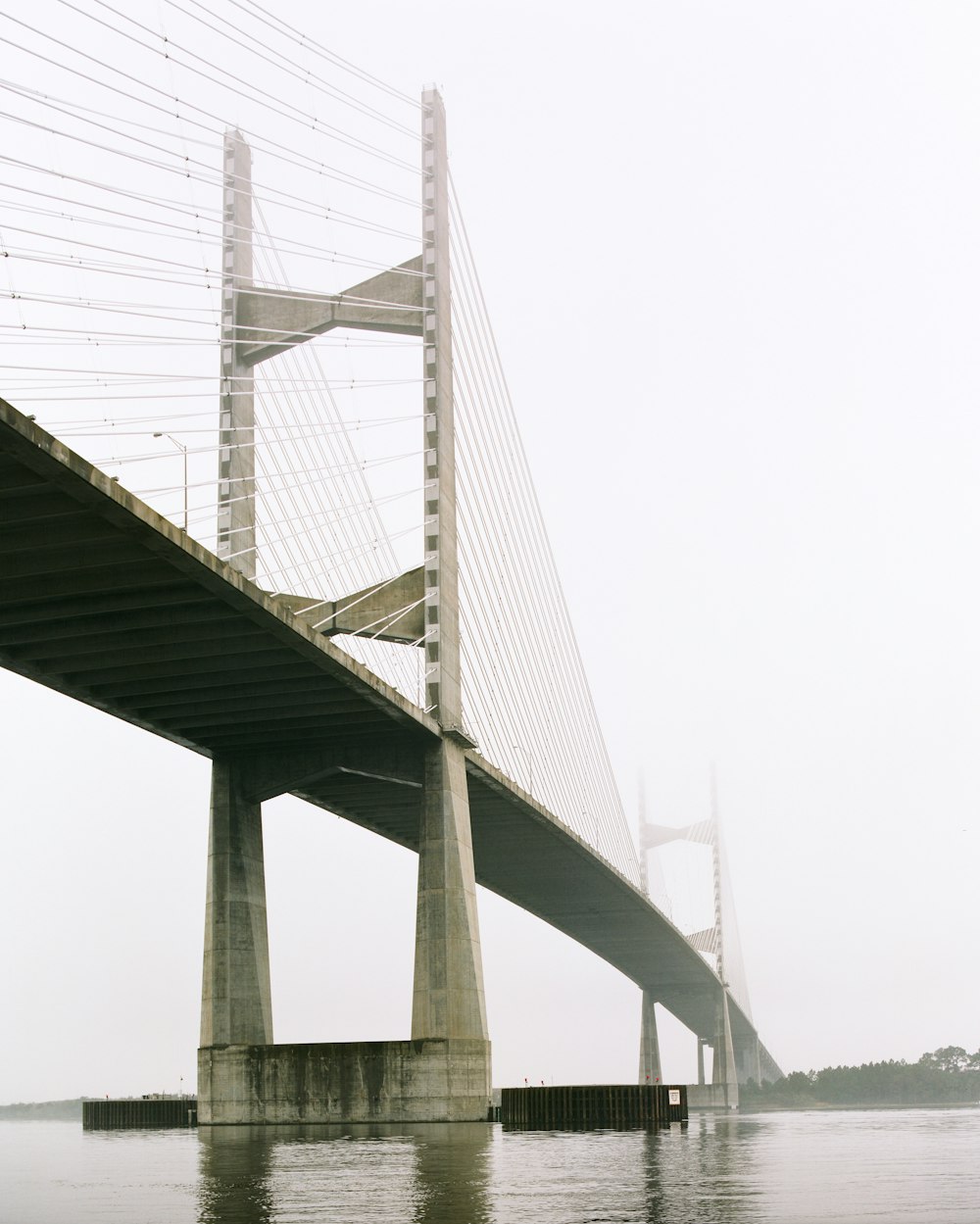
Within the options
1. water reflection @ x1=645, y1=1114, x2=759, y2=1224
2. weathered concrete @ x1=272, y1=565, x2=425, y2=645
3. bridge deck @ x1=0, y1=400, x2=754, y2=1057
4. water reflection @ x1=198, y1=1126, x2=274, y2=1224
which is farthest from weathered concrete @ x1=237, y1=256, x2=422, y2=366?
water reflection @ x1=645, y1=1114, x2=759, y2=1224

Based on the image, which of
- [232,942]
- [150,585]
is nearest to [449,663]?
[232,942]

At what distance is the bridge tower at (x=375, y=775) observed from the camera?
124 ft

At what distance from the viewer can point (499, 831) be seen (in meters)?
53.8

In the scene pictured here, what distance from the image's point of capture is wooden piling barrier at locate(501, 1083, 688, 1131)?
3959 centimetres

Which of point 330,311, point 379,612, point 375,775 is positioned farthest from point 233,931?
point 330,311

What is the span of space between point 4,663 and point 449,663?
11801mm

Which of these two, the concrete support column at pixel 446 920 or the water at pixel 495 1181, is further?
the concrete support column at pixel 446 920

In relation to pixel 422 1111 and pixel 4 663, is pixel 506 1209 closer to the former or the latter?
pixel 4 663

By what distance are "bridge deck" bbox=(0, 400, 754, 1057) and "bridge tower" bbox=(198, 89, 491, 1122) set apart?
155 centimetres

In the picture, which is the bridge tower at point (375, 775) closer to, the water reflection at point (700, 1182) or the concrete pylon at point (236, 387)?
the concrete pylon at point (236, 387)

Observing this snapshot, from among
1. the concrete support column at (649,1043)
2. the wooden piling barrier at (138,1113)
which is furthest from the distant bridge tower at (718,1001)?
the wooden piling barrier at (138,1113)

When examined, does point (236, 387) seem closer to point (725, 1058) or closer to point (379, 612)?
point (379, 612)

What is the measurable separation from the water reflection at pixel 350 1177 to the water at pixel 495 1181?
32mm

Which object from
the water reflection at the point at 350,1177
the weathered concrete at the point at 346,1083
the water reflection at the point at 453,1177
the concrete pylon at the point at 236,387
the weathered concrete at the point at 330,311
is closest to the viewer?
the water reflection at the point at 453,1177
